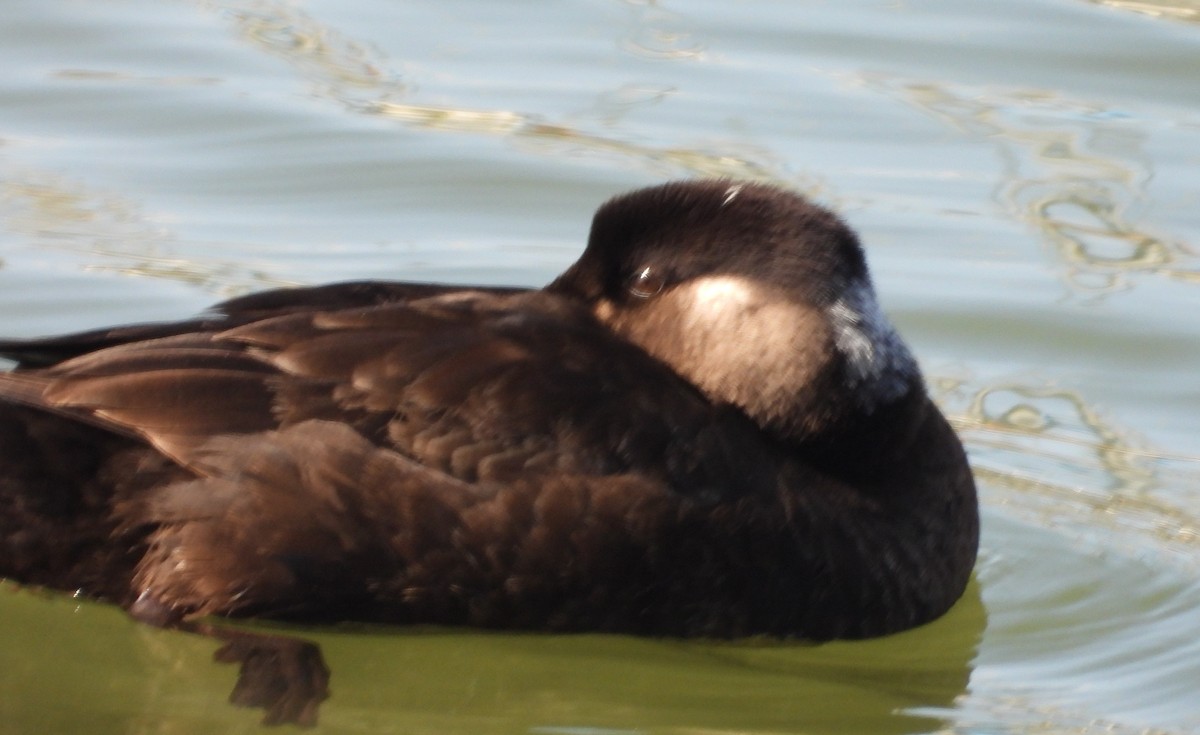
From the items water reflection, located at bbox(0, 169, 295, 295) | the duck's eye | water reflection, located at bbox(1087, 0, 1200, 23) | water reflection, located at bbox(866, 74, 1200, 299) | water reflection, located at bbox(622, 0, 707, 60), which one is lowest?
water reflection, located at bbox(0, 169, 295, 295)

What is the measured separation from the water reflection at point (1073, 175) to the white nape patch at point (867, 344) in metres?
2.29

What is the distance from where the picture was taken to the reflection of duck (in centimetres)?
423

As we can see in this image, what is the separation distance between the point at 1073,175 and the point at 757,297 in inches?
139

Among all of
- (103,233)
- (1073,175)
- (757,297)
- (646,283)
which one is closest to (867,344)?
(757,297)

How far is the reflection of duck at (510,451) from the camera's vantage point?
4.23 meters

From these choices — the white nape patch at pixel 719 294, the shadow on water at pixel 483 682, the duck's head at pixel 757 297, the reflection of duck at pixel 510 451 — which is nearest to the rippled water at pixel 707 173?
the shadow on water at pixel 483 682

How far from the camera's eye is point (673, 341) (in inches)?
182

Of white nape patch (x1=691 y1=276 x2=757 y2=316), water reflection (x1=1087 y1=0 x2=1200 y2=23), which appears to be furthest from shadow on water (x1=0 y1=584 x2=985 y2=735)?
water reflection (x1=1087 y1=0 x2=1200 y2=23)

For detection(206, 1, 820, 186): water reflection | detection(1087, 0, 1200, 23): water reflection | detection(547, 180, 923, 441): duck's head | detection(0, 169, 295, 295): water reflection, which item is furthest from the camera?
detection(1087, 0, 1200, 23): water reflection

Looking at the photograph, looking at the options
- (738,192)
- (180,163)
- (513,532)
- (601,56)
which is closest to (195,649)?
(513,532)

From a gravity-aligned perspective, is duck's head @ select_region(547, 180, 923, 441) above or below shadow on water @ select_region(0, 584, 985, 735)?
above

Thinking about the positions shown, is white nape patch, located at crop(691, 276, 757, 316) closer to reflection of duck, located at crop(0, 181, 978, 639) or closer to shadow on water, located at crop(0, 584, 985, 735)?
reflection of duck, located at crop(0, 181, 978, 639)

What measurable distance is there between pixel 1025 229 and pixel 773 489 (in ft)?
10.2

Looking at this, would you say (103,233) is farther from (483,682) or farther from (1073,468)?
(1073,468)
